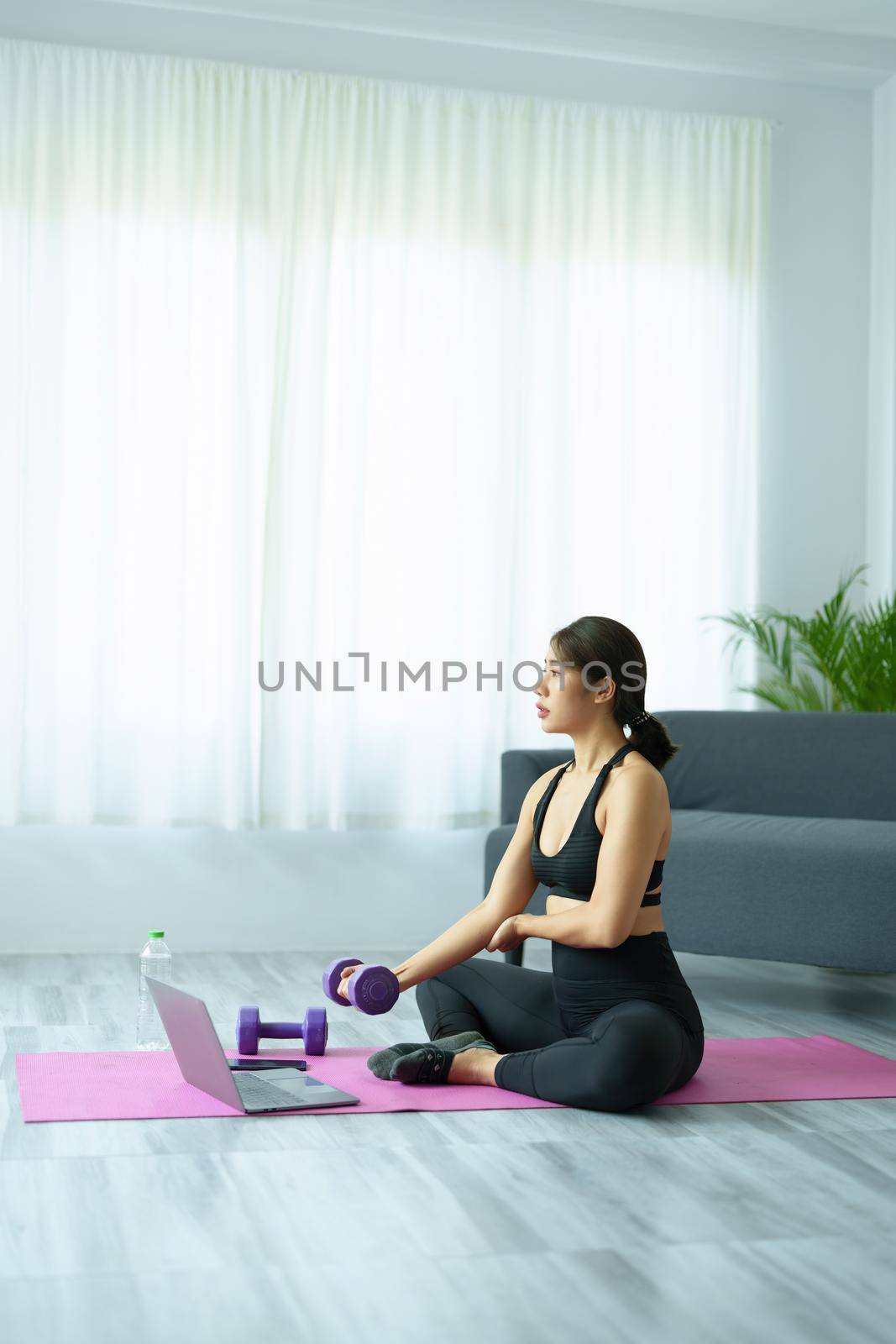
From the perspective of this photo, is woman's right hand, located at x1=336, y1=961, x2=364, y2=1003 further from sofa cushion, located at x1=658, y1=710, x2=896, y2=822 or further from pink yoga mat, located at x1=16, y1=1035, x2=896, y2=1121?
sofa cushion, located at x1=658, y1=710, x2=896, y2=822

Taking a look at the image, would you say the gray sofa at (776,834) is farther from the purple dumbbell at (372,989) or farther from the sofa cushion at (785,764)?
the purple dumbbell at (372,989)

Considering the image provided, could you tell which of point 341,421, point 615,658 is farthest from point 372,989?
point 341,421

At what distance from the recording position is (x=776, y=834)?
3484 mm

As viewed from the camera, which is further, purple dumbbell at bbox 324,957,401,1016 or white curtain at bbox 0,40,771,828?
white curtain at bbox 0,40,771,828

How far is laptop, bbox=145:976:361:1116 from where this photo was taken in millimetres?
2316

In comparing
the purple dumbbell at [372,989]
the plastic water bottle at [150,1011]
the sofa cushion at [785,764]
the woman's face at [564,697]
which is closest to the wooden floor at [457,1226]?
the purple dumbbell at [372,989]

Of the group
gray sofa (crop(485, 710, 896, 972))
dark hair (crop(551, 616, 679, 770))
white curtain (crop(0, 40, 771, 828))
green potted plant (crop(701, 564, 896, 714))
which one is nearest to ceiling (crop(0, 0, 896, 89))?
white curtain (crop(0, 40, 771, 828))

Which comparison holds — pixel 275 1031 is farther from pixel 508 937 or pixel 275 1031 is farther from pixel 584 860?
pixel 584 860

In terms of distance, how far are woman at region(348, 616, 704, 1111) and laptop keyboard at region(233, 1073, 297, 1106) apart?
0.74ft

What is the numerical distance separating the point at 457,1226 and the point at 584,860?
2.78 ft

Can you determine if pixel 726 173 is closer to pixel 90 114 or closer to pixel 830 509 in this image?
pixel 830 509

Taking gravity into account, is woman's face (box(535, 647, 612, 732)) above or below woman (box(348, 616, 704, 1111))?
above

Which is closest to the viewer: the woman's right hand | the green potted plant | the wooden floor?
the wooden floor

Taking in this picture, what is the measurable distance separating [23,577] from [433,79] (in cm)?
211
